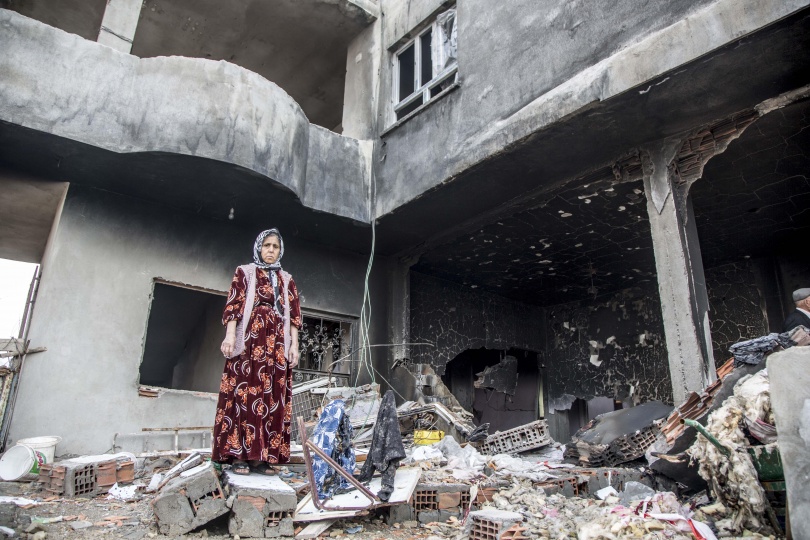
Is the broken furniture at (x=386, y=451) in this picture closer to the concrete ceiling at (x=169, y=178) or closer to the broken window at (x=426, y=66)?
the concrete ceiling at (x=169, y=178)

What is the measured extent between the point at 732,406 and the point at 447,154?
4371 millimetres

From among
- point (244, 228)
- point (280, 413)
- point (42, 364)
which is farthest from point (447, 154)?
point (42, 364)

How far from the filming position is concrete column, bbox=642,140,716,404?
5.04 meters

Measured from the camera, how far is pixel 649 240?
8.46 metres

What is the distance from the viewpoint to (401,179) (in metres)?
7.59

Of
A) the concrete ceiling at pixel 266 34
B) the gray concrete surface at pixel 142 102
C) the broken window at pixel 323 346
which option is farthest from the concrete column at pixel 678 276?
the concrete ceiling at pixel 266 34

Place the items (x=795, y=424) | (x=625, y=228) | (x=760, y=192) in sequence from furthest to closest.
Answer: (x=625, y=228) < (x=760, y=192) < (x=795, y=424)

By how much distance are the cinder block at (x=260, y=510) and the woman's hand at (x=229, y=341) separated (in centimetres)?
92

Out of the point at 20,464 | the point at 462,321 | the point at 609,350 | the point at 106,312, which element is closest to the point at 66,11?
the point at 106,312

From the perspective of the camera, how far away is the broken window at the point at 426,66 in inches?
299

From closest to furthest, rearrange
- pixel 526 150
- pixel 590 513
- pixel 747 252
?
pixel 590 513 → pixel 526 150 → pixel 747 252

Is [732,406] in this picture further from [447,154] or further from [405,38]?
[405,38]

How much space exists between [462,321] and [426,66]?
474 centimetres

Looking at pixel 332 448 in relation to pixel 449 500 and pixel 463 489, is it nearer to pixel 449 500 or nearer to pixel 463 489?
pixel 449 500
